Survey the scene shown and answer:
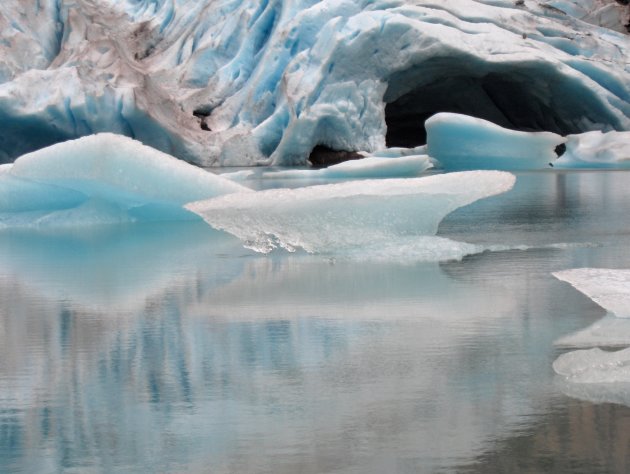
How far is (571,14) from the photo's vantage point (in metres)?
14.9

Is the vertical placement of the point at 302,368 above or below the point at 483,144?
below

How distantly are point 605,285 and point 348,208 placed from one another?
50.2 inches

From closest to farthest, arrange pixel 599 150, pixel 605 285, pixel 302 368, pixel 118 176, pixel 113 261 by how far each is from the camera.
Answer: pixel 302 368, pixel 605 285, pixel 113 261, pixel 118 176, pixel 599 150

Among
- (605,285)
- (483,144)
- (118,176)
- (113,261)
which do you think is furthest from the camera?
(483,144)

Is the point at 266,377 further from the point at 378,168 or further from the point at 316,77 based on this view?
the point at 316,77

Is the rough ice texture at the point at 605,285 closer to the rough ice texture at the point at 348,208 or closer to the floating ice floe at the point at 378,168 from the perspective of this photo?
the rough ice texture at the point at 348,208

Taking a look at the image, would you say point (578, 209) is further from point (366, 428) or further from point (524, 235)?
point (366, 428)

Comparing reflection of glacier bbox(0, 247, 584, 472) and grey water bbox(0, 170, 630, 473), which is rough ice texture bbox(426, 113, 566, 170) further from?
reflection of glacier bbox(0, 247, 584, 472)

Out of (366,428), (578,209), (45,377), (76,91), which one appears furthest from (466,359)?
(76,91)

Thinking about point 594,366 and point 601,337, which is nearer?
point 594,366

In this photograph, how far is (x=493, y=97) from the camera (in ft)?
51.8

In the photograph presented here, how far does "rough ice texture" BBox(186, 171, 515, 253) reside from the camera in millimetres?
4066

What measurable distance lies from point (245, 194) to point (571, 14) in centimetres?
1170


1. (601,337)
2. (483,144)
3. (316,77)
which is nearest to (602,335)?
(601,337)
